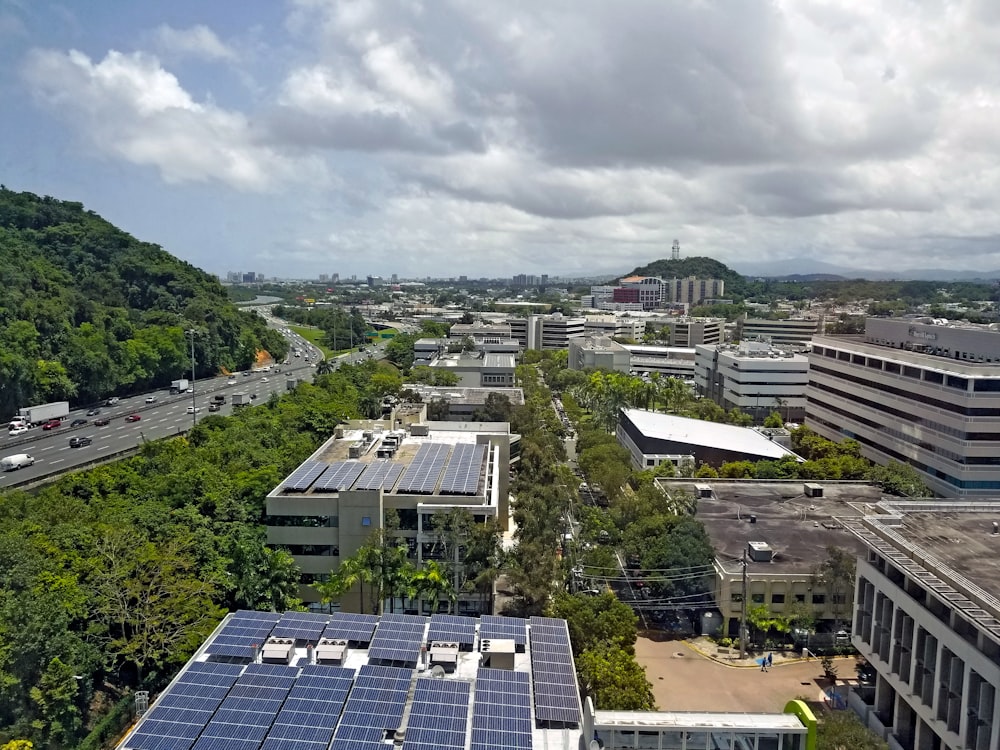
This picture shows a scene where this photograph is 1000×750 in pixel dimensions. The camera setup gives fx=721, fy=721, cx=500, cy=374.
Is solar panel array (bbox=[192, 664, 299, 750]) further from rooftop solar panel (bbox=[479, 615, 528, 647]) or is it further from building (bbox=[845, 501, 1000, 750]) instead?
building (bbox=[845, 501, 1000, 750])

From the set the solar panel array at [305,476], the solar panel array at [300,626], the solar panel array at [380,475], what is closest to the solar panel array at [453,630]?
the solar panel array at [300,626]

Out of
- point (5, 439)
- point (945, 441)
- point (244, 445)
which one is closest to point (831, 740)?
point (945, 441)

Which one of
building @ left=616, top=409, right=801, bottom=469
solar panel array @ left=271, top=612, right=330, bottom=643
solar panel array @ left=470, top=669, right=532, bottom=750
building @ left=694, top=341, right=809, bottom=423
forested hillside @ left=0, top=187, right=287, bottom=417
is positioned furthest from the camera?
building @ left=694, top=341, right=809, bottom=423

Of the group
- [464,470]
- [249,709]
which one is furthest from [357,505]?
[249,709]

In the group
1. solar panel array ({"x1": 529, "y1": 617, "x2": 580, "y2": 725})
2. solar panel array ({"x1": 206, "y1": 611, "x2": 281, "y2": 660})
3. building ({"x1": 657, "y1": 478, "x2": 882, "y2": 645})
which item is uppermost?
solar panel array ({"x1": 206, "y1": 611, "x2": 281, "y2": 660})

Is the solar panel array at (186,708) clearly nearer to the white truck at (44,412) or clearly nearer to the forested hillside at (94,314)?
the forested hillside at (94,314)

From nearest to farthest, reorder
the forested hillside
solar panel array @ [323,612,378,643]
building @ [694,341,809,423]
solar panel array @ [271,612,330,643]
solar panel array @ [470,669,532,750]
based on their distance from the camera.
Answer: solar panel array @ [470,669,532,750] < solar panel array @ [323,612,378,643] < solar panel array @ [271,612,330,643] < the forested hillside < building @ [694,341,809,423]

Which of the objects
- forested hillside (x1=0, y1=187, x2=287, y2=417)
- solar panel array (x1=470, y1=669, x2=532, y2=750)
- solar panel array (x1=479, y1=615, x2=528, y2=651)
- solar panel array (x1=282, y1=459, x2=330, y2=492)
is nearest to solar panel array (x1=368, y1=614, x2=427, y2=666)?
solar panel array (x1=479, y1=615, x2=528, y2=651)
